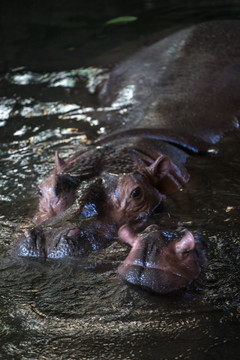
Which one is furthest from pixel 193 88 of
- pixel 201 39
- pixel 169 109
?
pixel 201 39

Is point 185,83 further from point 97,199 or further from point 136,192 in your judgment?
point 97,199

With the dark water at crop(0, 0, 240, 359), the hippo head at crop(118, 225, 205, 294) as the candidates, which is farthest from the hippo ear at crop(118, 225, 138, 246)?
the hippo head at crop(118, 225, 205, 294)

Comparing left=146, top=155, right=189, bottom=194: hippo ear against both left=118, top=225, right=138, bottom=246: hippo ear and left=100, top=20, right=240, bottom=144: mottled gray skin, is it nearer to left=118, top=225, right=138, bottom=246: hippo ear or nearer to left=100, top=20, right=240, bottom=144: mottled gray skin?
left=100, top=20, right=240, bottom=144: mottled gray skin

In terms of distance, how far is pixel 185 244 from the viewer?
10.2 ft

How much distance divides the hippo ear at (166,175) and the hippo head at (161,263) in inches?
46.9

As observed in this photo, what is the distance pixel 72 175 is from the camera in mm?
4176

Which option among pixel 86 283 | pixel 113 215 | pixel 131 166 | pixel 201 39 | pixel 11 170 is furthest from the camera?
pixel 201 39

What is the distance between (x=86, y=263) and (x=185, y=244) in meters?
0.66

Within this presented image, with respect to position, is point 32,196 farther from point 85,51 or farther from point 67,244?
point 85,51

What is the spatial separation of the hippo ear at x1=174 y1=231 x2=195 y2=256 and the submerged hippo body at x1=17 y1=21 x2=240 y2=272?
672 mm

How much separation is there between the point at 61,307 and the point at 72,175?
4.05 feet

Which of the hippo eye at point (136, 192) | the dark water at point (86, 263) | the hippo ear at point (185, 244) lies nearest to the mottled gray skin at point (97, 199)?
the hippo eye at point (136, 192)

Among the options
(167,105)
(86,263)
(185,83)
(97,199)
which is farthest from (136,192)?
(185,83)

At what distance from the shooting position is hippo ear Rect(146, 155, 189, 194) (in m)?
4.45
